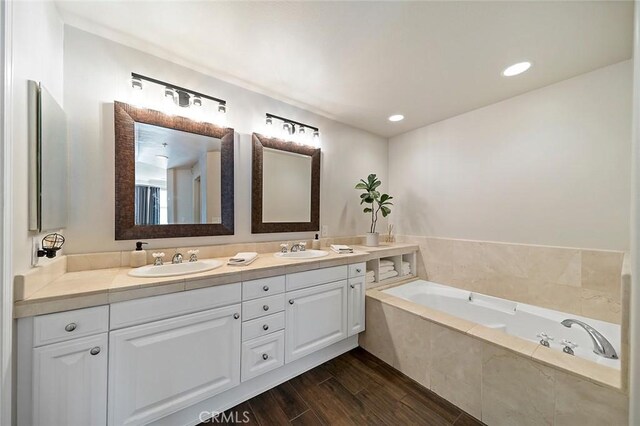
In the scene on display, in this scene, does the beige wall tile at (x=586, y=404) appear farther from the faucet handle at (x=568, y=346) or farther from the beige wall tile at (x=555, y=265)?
the beige wall tile at (x=555, y=265)

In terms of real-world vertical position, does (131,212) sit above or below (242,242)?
above

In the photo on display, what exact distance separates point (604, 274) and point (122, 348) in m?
3.15

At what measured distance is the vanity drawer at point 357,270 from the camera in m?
2.09

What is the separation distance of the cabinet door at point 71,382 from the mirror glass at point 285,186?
136 cm

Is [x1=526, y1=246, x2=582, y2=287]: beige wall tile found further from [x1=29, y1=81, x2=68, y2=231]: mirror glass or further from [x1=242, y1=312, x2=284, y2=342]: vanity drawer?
[x1=29, y1=81, x2=68, y2=231]: mirror glass

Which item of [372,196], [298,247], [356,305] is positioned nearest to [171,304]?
[298,247]

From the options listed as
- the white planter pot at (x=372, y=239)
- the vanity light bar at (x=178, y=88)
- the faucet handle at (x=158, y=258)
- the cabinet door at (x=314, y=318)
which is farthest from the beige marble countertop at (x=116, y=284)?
the vanity light bar at (x=178, y=88)

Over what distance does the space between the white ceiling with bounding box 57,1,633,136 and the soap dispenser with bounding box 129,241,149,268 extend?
142 centimetres

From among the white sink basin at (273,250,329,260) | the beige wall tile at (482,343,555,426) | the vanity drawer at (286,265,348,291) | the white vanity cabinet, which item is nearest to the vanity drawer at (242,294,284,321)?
the white vanity cabinet

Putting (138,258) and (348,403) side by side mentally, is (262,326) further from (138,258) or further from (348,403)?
(138,258)

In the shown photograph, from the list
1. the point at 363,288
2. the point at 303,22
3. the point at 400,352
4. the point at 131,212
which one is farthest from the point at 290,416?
the point at 303,22

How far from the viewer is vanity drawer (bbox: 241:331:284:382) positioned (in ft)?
4.87

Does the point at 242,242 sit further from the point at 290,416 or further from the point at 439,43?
the point at 439,43

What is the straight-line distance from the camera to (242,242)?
2.03m
